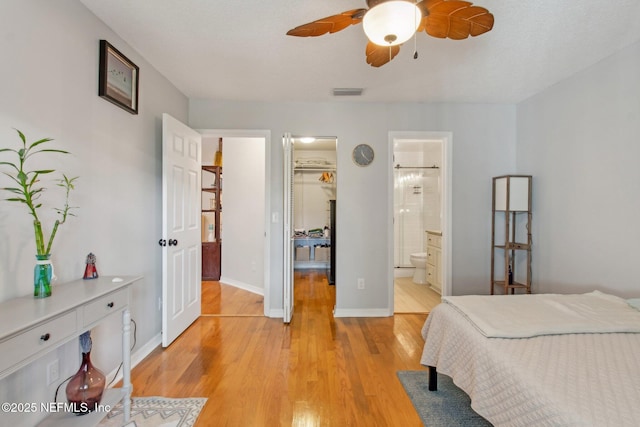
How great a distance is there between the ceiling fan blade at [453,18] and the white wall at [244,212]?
3174 mm

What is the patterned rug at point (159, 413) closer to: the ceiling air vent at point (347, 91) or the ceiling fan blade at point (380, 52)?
the ceiling fan blade at point (380, 52)

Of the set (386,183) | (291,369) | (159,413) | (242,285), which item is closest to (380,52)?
(386,183)

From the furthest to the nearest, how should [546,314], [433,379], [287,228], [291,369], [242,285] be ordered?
[242,285] < [287,228] < [291,369] < [433,379] < [546,314]

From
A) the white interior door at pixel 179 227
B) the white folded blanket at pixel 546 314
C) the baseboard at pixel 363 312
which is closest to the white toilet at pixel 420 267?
the baseboard at pixel 363 312

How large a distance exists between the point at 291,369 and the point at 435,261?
296 cm

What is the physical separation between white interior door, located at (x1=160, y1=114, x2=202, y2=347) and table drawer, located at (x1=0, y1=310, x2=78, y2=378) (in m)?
1.30

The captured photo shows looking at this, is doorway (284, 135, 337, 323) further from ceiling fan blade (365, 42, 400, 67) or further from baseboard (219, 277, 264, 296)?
ceiling fan blade (365, 42, 400, 67)

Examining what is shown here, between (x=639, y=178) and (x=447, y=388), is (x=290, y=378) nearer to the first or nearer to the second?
(x=447, y=388)

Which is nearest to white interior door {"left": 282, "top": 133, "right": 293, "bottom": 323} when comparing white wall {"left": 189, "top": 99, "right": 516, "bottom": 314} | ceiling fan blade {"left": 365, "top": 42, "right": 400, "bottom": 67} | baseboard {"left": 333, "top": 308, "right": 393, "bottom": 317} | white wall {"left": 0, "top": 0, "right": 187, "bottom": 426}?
white wall {"left": 189, "top": 99, "right": 516, "bottom": 314}

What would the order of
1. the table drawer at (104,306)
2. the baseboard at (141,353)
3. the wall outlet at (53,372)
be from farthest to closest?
the baseboard at (141,353), the wall outlet at (53,372), the table drawer at (104,306)

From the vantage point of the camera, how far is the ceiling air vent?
9.57 feet

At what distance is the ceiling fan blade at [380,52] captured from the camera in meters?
1.63

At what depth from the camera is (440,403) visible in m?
1.78

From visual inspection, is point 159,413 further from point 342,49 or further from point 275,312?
point 342,49
